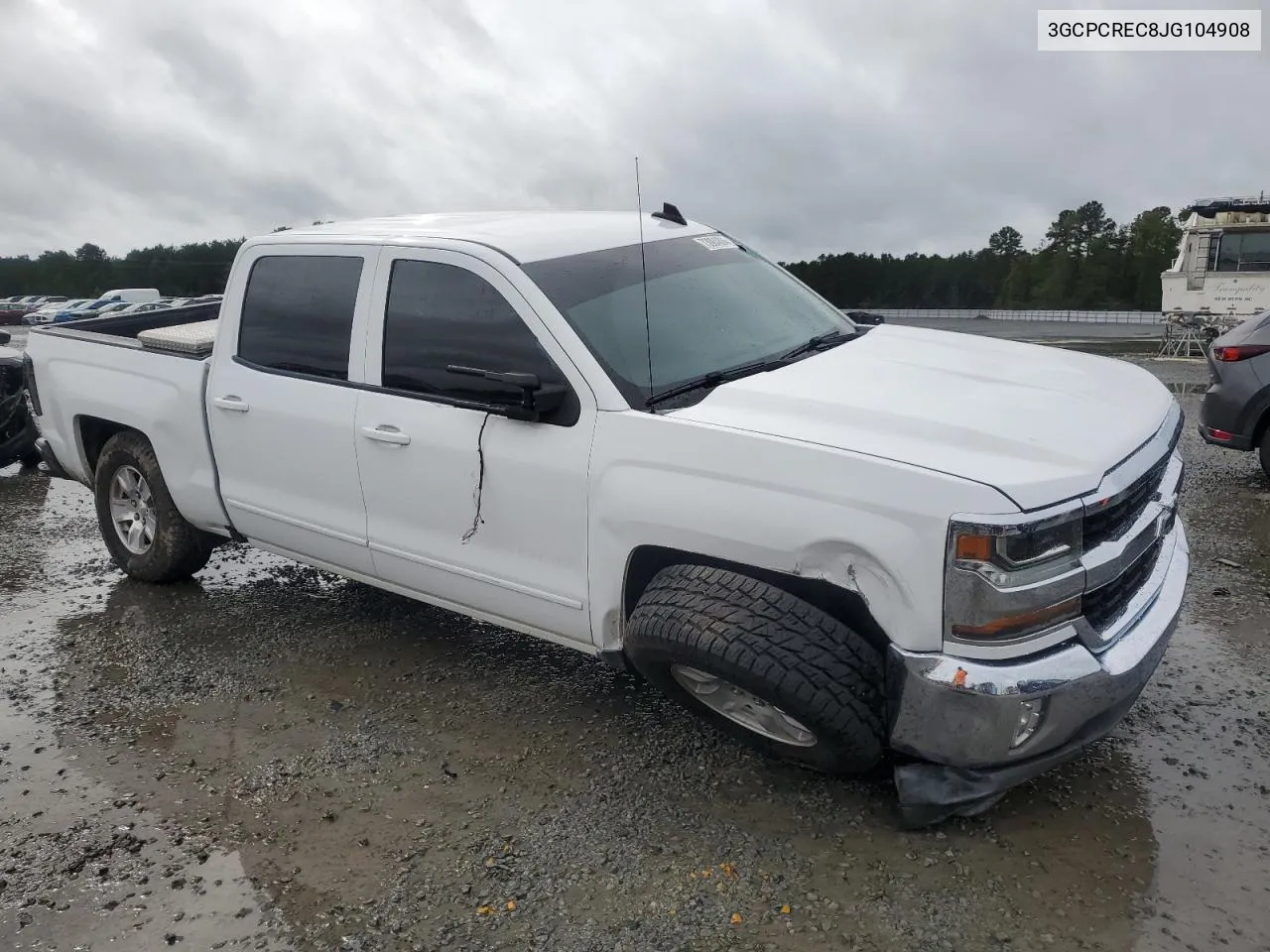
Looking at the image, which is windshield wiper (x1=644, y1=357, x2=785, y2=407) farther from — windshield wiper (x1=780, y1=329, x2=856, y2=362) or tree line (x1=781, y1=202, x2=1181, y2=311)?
tree line (x1=781, y1=202, x2=1181, y2=311)

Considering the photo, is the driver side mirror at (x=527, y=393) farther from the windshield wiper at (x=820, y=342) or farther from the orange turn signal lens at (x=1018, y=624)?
the orange turn signal lens at (x=1018, y=624)

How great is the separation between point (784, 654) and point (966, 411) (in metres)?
0.93

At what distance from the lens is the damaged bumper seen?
2680 mm

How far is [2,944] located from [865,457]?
268 cm

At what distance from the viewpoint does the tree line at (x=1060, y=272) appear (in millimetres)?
31969

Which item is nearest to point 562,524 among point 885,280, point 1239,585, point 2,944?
point 2,944

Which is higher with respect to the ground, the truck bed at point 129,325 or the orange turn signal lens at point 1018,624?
the truck bed at point 129,325

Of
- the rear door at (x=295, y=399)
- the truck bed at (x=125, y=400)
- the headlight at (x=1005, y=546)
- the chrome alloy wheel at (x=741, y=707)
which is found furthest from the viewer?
the truck bed at (x=125, y=400)

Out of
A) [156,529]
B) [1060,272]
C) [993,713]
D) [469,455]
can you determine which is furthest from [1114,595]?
[1060,272]

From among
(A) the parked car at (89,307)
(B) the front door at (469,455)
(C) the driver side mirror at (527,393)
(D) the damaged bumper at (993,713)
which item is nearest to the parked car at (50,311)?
(A) the parked car at (89,307)

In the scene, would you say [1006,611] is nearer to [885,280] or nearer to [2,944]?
[2,944]

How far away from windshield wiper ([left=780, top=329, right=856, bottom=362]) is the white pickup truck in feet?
0.10

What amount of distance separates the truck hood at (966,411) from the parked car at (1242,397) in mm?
3906

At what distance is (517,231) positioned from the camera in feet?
13.1
